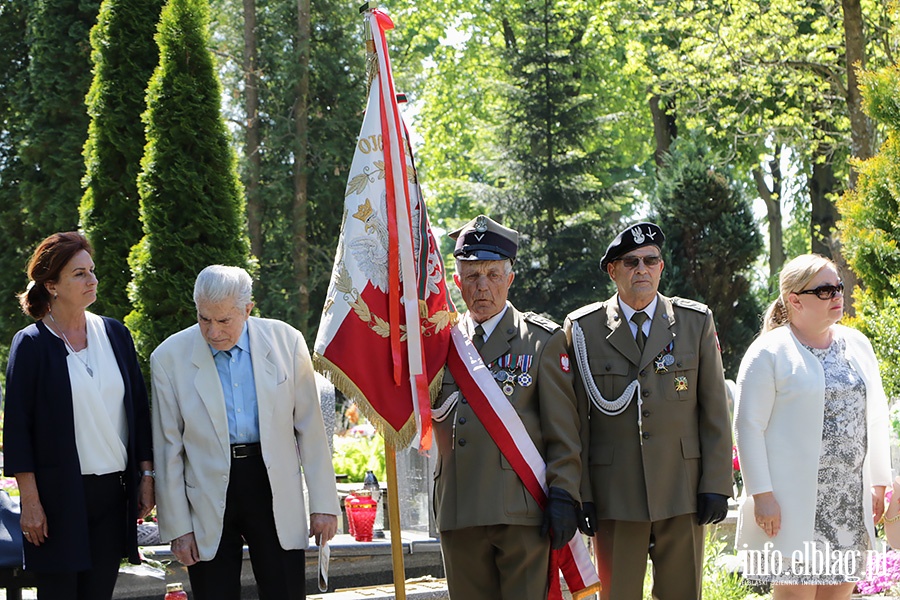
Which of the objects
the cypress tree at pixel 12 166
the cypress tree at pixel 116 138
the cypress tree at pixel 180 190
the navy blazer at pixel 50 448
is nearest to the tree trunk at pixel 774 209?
the cypress tree at pixel 12 166

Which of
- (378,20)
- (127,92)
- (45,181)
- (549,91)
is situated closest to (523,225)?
(549,91)

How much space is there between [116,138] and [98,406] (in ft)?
24.2

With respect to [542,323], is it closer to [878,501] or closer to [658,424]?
[658,424]

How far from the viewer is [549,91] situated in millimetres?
22047

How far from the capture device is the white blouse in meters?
4.30

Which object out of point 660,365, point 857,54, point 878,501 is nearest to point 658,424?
point 660,365

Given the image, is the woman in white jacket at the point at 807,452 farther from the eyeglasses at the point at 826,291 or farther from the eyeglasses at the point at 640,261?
the eyeglasses at the point at 640,261

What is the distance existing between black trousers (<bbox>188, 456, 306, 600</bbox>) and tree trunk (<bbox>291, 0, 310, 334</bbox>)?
17.1m

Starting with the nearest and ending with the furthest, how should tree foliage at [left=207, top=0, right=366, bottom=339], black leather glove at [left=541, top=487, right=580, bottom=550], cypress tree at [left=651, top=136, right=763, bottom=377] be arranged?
black leather glove at [left=541, top=487, right=580, bottom=550] → cypress tree at [left=651, top=136, right=763, bottom=377] → tree foliage at [left=207, top=0, right=366, bottom=339]

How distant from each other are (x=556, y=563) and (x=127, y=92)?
8241mm

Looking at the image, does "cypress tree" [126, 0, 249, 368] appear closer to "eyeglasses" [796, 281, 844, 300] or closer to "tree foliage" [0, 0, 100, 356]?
"eyeglasses" [796, 281, 844, 300]

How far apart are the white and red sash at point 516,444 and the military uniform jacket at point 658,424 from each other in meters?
0.24

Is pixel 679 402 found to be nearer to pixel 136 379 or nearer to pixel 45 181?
pixel 136 379

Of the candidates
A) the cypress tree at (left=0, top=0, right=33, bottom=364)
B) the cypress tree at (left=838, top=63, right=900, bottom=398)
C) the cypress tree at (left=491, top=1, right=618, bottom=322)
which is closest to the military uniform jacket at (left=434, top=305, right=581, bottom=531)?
the cypress tree at (left=838, top=63, right=900, bottom=398)
